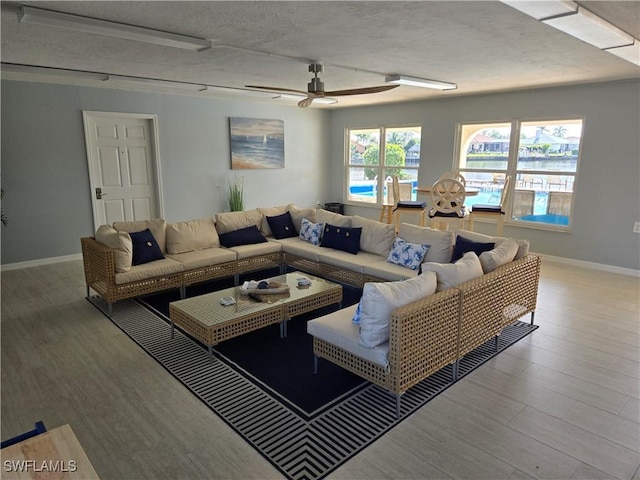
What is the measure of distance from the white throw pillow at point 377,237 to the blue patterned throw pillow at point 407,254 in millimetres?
215

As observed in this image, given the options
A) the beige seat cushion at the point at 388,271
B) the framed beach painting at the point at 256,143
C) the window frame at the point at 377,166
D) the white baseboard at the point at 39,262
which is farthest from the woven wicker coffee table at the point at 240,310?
the window frame at the point at 377,166

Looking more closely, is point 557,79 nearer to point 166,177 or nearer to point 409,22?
point 409,22

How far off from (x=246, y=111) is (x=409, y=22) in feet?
17.2

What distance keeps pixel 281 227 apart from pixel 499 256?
3.02 meters

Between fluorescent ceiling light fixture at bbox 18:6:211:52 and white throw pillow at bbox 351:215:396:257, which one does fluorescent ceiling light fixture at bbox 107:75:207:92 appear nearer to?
fluorescent ceiling light fixture at bbox 18:6:211:52

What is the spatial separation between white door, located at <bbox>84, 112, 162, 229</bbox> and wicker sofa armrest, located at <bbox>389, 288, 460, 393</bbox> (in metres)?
5.34

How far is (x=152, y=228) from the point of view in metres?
4.79

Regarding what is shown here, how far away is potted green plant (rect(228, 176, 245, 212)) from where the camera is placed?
759 cm

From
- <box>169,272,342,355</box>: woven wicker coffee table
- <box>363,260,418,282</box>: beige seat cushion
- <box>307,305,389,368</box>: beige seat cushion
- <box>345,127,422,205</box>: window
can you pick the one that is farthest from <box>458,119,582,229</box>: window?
<box>307,305,389,368</box>: beige seat cushion

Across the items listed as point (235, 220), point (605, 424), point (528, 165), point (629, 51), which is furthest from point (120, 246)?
point (528, 165)

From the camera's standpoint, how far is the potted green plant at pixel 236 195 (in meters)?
7.59

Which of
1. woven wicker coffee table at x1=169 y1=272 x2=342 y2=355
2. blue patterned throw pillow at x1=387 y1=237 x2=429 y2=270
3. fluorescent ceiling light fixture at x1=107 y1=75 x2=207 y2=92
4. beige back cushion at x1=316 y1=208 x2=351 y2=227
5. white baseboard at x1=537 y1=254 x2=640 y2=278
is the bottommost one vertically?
white baseboard at x1=537 y1=254 x2=640 y2=278

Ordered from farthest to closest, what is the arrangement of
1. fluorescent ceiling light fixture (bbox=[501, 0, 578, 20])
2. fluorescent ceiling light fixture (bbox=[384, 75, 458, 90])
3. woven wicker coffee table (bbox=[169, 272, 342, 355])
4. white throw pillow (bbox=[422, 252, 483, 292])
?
1. fluorescent ceiling light fixture (bbox=[384, 75, 458, 90])
2. woven wicker coffee table (bbox=[169, 272, 342, 355])
3. white throw pillow (bbox=[422, 252, 483, 292])
4. fluorescent ceiling light fixture (bbox=[501, 0, 578, 20])

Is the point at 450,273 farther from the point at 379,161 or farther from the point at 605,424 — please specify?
the point at 379,161
